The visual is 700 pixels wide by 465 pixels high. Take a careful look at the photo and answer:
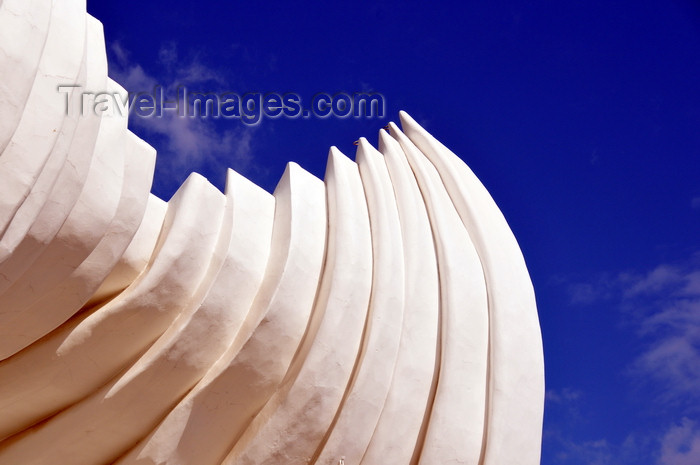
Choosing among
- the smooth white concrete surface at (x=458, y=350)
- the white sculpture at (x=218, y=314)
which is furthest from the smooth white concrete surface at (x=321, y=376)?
the smooth white concrete surface at (x=458, y=350)

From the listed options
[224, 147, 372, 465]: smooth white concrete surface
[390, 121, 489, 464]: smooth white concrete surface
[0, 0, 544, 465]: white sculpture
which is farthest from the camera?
[390, 121, 489, 464]: smooth white concrete surface

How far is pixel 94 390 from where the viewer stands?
581 cm

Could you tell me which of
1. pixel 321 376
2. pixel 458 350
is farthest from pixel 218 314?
pixel 458 350

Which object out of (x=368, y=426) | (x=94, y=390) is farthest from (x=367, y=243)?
(x=94, y=390)

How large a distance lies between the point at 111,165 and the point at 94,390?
171cm

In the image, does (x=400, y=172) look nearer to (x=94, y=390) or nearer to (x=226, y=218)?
(x=226, y=218)

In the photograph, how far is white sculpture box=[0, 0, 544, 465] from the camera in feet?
17.2

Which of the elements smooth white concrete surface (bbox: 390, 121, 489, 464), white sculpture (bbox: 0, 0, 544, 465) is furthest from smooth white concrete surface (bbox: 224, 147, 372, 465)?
smooth white concrete surface (bbox: 390, 121, 489, 464)

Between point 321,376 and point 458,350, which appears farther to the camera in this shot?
point 458,350

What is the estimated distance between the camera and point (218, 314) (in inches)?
239

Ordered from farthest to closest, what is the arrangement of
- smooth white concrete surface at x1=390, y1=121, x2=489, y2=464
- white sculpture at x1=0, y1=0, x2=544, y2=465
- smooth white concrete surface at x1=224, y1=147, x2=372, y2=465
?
smooth white concrete surface at x1=390, y1=121, x2=489, y2=464 → smooth white concrete surface at x1=224, y1=147, x2=372, y2=465 → white sculpture at x1=0, y1=0, x2=544, y2=465

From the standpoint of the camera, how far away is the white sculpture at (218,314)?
17.2 feet

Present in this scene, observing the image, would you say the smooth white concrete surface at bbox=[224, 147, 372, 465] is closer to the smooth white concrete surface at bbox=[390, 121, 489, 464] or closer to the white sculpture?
the white sculpture

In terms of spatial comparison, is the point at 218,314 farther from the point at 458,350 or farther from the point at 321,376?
the point at 458,350
